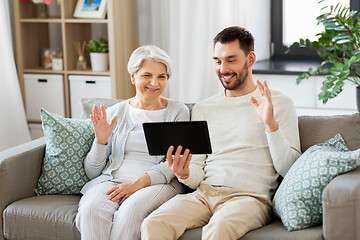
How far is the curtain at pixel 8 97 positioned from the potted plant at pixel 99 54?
0.53 meters

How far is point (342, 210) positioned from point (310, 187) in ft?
0.50

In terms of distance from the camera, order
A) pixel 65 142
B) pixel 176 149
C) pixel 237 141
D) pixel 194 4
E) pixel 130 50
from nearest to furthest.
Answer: pixel 176 149 < pixel 237 141 < pixel 65 142 < pixel 194 4 < pixel 130 50

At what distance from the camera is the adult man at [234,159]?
2281 mm

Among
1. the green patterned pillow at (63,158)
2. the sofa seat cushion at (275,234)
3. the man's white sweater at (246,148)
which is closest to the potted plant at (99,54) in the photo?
the green patterned pillow at (63,158)

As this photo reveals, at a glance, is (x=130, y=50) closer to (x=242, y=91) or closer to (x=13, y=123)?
(x=13, y=123)

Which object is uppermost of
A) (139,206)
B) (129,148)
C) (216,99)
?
(216,99)

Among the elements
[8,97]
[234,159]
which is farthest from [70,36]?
[234,159]

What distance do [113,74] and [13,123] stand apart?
77cm

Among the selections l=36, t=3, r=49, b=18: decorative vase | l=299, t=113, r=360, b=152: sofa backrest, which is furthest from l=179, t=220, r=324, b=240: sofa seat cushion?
l=36, t=3, r=49, b=18: decorative vase

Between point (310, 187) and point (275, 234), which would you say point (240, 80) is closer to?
point (310, 187)

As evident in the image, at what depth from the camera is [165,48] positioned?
4.30 meters

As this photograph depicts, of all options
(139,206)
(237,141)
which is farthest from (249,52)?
(139,206)

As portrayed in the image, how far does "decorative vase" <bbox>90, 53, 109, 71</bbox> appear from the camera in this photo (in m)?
4.24

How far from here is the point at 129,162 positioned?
2627mm
